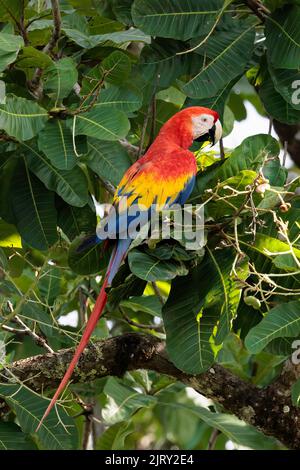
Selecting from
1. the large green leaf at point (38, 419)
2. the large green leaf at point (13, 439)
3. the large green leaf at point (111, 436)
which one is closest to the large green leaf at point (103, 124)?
the large green leaf at point (38, 419)

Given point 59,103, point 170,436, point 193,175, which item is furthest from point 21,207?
point 170,436

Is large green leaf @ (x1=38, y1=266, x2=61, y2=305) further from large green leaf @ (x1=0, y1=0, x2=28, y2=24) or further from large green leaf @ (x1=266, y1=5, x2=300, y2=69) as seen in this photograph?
large green leaf @ (x1=266, y1=5, x2=300, y2=69)

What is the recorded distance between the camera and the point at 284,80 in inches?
115

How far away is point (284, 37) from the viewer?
2854mm

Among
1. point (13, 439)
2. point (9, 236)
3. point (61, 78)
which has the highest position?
point (61, 78)

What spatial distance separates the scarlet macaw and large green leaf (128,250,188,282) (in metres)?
0.18

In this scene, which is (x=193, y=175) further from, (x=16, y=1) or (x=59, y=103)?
(x=16, y=1)

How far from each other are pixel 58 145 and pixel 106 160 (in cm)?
20

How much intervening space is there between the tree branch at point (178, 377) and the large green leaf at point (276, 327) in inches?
18.2

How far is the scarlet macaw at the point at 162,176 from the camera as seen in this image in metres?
2.66

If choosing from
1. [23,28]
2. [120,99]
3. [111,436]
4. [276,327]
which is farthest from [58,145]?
[111,436]

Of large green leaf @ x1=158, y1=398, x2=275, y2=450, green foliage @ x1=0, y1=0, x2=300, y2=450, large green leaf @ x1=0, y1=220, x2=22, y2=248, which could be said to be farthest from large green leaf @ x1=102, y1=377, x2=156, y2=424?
large green leaf @ x1=0, y1=220, x2=22, y2=248

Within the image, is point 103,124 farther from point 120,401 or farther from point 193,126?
point 120,401

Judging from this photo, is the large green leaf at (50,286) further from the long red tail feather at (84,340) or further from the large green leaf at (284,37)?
the large green leaf at (284,37)
